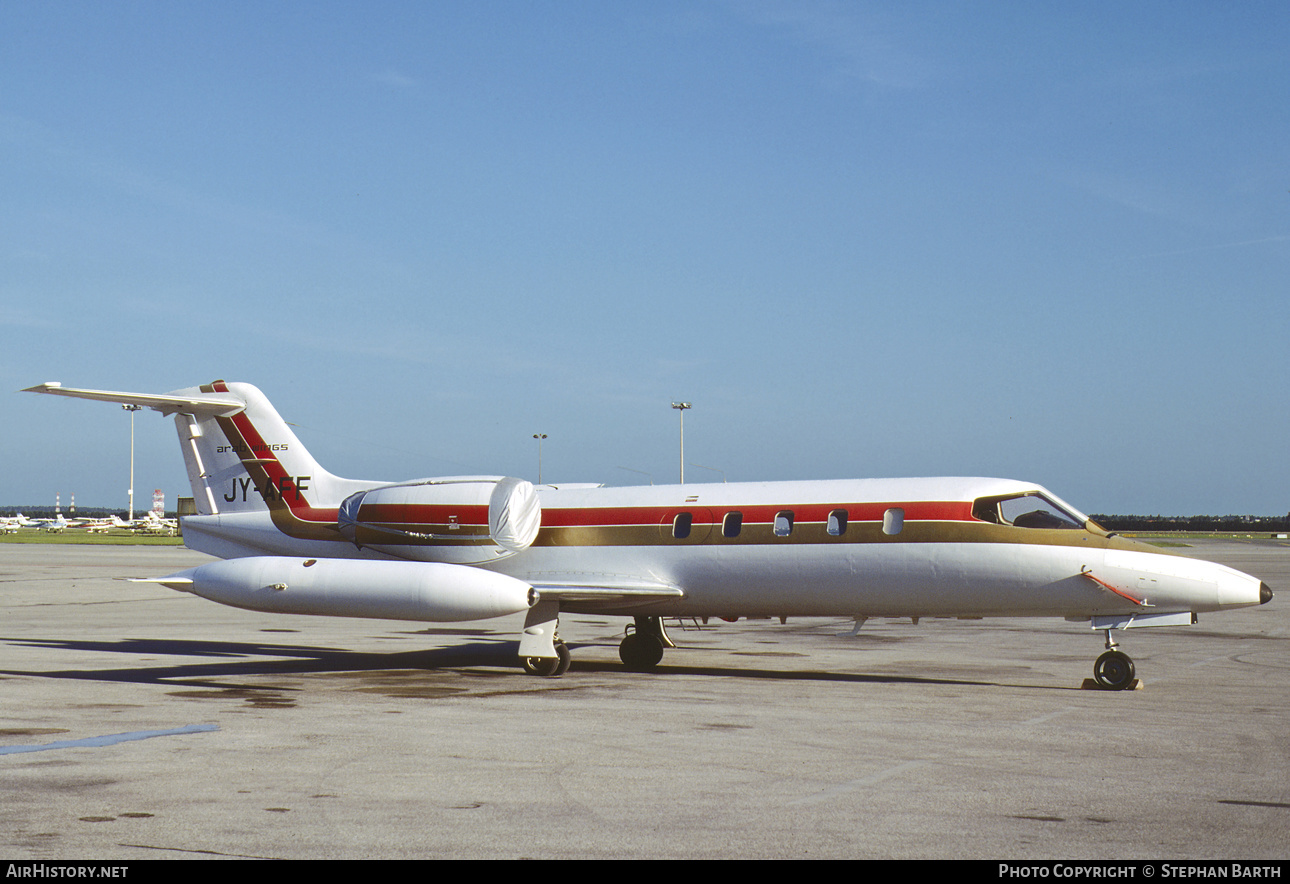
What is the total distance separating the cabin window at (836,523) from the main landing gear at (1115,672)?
389 cm

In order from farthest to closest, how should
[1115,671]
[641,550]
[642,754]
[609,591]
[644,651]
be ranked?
[644,651] → [641,550] → [609,591] → [1115,671] → [642,754]

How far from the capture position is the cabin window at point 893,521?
17.4 metres

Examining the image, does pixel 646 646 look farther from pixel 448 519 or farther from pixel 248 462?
pixel 248 462

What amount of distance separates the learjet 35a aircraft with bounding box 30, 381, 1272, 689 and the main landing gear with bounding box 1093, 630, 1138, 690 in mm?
30

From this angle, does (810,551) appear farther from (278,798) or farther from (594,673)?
(278,798)

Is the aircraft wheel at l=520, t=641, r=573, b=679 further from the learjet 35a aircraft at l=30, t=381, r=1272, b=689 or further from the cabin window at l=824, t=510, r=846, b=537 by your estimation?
the cabin window at l=824, t=510, r=846, b=537

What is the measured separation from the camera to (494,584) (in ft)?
56.1

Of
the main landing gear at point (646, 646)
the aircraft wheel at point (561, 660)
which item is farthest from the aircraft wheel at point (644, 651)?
the aircraft wheel at point (561, 660)

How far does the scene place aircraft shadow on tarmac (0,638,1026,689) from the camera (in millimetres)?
17953

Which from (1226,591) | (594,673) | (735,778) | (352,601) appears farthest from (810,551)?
(735,778)

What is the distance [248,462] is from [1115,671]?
566 inches

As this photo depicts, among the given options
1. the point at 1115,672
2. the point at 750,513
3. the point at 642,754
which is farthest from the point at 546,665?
the point at 1115,672

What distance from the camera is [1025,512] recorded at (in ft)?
56.0
